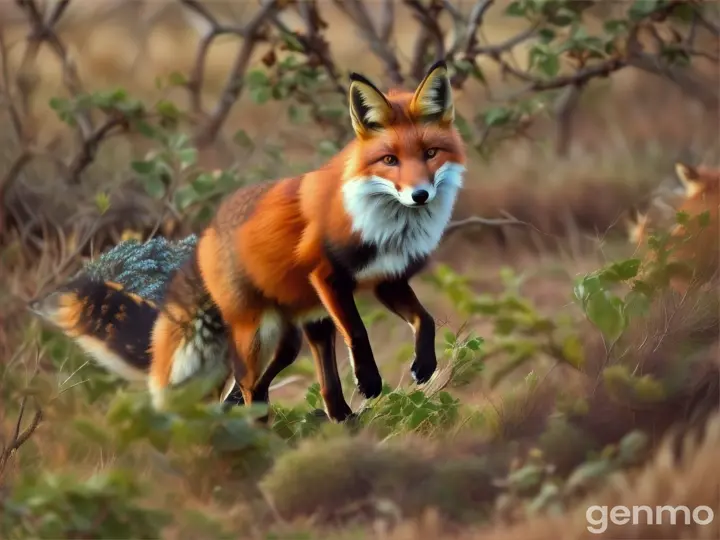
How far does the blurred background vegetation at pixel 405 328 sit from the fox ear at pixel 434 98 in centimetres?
97

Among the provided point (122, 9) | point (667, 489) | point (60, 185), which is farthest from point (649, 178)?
point (122, 9)

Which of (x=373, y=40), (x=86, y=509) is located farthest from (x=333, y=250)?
(x=373, y=40)

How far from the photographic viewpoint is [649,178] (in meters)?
9.37

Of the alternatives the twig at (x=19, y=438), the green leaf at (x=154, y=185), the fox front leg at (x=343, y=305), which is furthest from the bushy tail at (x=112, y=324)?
the green leaf at (x=154, y=185)

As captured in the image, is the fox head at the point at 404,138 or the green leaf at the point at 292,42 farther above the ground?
the fox head at the point at 404,138

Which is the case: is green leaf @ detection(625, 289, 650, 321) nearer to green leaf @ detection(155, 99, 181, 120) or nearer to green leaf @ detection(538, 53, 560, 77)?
green leaf @ detection(538, 53, 560, 77)

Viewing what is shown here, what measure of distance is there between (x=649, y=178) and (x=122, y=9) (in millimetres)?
7031

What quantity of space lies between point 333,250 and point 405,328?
164 inches

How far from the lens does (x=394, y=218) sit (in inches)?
162

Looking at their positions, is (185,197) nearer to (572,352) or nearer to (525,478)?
(572,352)

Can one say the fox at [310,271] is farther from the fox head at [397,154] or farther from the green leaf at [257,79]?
the green leaf at [257,79]

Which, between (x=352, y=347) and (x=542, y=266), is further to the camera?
(x=542, y=266)

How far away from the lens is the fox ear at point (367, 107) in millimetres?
4047

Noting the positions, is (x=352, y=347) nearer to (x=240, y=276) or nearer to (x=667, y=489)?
(x=240, y=276)
